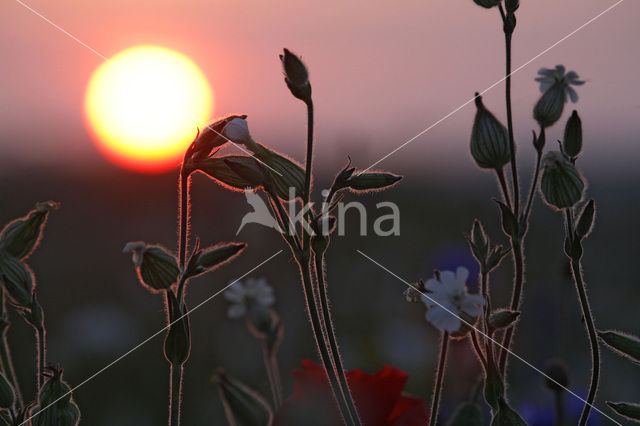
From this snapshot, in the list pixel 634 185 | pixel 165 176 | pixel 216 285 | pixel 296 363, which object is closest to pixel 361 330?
pixel 296 363

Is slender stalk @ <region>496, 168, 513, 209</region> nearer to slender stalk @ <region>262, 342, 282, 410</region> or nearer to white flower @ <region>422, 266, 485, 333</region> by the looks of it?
white flower @ <region>422, 266, 485, 333</region>

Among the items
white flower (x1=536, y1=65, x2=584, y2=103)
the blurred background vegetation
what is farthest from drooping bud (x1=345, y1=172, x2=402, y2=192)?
the blurred background vegetation

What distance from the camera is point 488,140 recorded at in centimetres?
43

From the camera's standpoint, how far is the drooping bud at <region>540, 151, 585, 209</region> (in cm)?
38

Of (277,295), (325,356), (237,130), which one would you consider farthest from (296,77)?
(277,295)

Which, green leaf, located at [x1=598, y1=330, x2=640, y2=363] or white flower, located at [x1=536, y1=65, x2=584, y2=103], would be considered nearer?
green leaf, located at [x1=598, y1=330, x2=640, y2=363]

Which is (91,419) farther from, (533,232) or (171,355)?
(533,232)

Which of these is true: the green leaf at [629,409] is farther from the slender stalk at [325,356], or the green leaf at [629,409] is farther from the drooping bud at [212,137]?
the drooping bud at [212,137]

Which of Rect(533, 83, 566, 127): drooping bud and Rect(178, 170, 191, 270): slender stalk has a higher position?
Rect(533, 83, 566, 127): drooping bud

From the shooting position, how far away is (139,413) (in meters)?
1.12

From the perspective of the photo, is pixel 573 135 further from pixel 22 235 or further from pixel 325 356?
pixel 22 235

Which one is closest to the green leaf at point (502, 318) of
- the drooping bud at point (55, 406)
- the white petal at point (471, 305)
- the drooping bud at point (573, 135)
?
the white petal at point (471, 305)

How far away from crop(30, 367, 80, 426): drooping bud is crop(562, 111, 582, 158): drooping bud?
0.96 ft

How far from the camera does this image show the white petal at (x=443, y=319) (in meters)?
0.35
